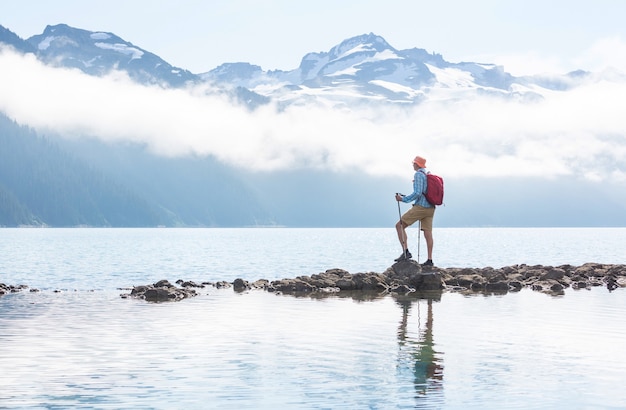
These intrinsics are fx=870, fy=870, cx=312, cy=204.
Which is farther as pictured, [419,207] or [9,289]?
[9,289]

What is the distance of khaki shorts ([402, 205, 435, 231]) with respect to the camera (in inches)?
1188

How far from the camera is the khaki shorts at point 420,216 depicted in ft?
99.0

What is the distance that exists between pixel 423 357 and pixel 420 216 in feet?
46.5

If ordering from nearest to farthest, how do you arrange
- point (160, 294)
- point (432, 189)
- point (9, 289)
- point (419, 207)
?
point (432, 189)
point (419, 207)
point (160, 294)
point (9, 289)

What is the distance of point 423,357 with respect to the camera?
54.1ft

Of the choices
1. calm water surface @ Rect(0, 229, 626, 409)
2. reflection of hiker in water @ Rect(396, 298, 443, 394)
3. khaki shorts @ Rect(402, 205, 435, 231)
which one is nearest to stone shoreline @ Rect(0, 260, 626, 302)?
khaki shorts @ Rect(402, 205, 435, 231)

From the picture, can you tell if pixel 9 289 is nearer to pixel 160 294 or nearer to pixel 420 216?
pixel 160 294

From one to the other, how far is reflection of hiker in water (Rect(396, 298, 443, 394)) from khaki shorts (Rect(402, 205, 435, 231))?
26.5ft

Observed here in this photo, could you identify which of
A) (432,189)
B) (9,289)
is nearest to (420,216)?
(432,189)

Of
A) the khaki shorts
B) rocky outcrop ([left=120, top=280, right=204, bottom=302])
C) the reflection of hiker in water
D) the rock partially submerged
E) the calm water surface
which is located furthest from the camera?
the rock partially submerged

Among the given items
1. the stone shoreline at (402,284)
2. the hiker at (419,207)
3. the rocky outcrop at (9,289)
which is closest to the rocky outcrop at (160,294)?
the stone shoreline at (402,284)

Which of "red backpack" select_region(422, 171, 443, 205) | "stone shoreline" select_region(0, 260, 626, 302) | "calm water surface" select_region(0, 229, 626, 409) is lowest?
"calm water surface" select_region(0, 229, 626, 409)

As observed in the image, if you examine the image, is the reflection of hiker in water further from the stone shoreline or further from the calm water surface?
the stone shoreline

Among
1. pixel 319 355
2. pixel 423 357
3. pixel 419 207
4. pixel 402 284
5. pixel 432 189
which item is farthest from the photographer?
pixel 402 284
